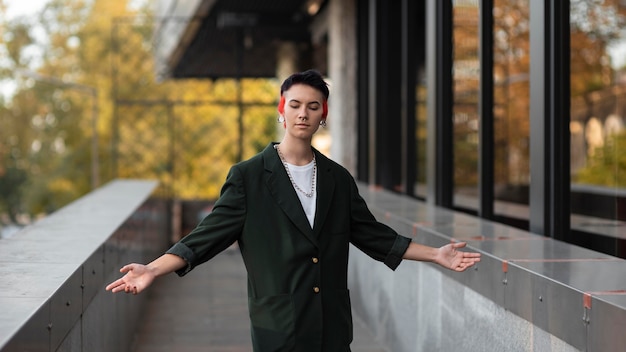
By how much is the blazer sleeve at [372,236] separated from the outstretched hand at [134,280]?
768 mm

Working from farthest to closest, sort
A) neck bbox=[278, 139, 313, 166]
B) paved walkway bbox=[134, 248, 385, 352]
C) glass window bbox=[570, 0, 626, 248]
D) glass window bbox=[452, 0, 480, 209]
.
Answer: glass window bbox=[570, 0, 626, 248] → glass window bbox=[452, 0, 480, 209] → paved walkway bbox=[134, 248, 385, 352] → neck bbox=[278, 139, 313, 166]

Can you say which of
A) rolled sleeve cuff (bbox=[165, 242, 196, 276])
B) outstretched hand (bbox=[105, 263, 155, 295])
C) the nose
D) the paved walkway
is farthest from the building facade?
outstretched hand (bbox=[105, 263, 155, 295])

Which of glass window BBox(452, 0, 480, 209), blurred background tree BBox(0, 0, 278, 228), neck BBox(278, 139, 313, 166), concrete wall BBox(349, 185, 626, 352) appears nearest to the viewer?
concrete wall BBox(349, 185, 626, 352)

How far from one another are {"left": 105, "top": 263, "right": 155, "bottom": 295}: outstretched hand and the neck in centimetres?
→ 60

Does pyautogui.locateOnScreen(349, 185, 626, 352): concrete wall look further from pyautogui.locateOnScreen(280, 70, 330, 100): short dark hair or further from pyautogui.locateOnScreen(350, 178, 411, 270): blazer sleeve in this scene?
pyautogui.locateOnScreen(280, 70, 330, 100): short dark hair

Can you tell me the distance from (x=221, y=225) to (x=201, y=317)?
583 centimetres

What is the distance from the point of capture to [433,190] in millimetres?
9062

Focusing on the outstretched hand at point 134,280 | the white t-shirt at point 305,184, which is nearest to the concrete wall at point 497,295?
the white t-shirt at point 305,184

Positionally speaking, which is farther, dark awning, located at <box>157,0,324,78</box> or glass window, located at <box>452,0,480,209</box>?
dark awning, located at <box>157,0,324,78</box>

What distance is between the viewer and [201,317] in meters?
9.70

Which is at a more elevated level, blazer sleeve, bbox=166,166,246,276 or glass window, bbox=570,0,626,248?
glass window, bbox=570,0,626,248

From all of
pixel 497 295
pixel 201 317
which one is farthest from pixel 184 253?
pixel 201 317

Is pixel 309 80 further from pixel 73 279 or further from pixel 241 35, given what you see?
pixel 241 35

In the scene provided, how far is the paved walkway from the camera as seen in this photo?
8211mm
